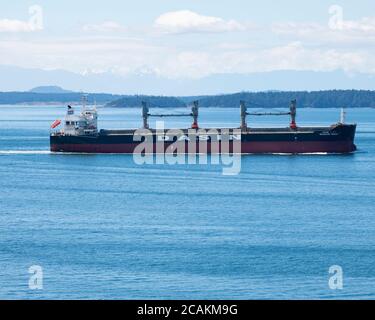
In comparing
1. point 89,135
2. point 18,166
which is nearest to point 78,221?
point 18,166

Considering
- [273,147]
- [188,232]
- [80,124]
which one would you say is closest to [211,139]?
[273,147]

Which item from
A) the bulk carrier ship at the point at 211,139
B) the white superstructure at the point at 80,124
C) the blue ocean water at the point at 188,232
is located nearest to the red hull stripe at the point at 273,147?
the bulk carrier ship at the point at 211,139

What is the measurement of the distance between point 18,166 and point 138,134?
347 inches

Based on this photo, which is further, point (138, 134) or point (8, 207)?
point (138, 134)

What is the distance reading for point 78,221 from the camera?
93.9ft

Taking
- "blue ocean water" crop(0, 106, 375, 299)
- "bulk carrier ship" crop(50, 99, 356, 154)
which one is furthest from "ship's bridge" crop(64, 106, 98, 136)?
"blue ocean water" crop(0, 106, 375, 299)

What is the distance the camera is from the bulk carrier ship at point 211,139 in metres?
54.7

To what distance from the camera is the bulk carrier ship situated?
54.7 m

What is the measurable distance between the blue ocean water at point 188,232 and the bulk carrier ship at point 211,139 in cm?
591

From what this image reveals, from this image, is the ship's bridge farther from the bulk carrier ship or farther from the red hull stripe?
the red hull stripe

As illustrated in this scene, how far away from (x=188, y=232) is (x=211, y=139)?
3008 cm

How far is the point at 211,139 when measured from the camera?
55.6 metres

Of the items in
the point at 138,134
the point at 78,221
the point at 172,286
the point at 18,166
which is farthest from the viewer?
the point at 138,134
